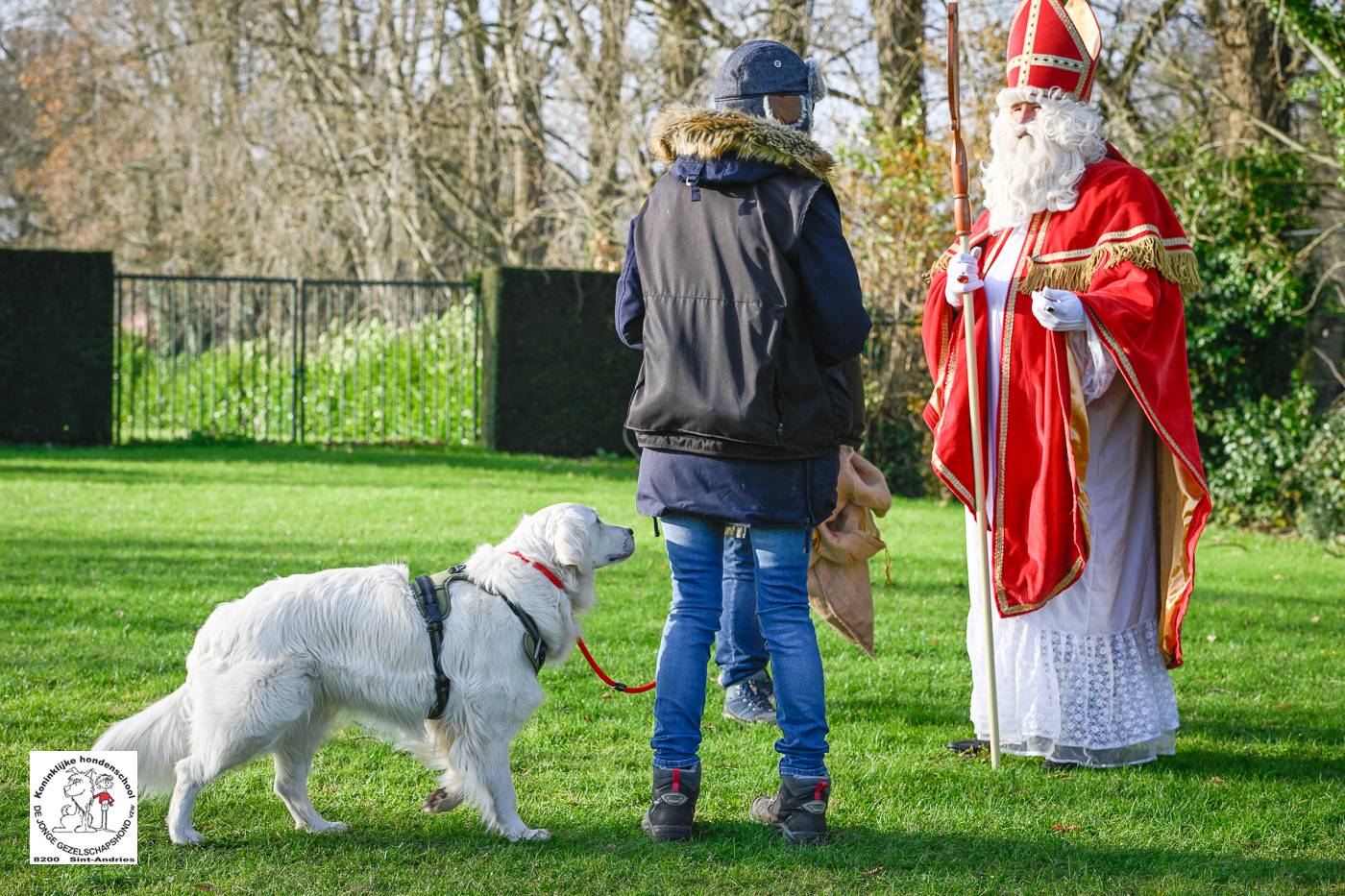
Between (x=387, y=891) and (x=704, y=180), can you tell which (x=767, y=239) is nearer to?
(x=704, y=180)

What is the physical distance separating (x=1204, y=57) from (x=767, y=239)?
1407 centimetres

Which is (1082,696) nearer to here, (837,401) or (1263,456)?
(837,401)

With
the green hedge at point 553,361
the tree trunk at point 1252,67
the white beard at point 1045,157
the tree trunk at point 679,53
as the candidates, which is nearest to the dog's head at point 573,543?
the white beard at point 1045,157

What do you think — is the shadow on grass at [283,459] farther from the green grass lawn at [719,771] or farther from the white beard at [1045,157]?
the white beard at [1045,157]

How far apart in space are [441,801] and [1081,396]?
2.46 m

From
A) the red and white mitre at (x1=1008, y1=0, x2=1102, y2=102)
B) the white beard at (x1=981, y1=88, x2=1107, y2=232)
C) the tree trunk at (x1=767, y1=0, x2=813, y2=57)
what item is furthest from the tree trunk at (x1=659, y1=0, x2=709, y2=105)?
the white beard at (x1=981, y1=88, x2=1107, y2=232)

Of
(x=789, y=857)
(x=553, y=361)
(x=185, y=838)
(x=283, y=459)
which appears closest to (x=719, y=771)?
(x=789, y=857)

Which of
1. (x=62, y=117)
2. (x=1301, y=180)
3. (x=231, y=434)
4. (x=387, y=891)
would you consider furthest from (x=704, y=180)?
(x=62, y=117)

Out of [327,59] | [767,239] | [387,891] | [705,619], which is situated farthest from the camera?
[327,59]

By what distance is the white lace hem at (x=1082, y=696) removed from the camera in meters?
4.39

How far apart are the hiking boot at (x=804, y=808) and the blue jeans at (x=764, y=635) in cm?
3

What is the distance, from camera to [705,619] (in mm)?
3689

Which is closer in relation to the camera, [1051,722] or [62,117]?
[1051,722]

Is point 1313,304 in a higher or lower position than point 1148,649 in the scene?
higher
